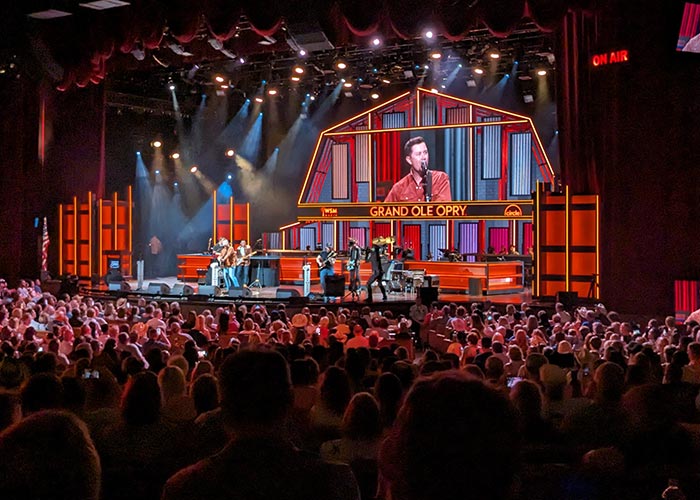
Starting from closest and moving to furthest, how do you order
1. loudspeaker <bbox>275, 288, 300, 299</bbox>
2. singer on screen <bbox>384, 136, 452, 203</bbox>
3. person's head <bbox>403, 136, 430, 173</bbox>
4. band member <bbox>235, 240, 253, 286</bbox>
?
loudspeaker <bbox>275, 288, 300, 299</bbox>, band member <bbox>235, 240, 253, 286</bbox>, singer on screen <bbox>384, 136, 452, 203</bbox>, person's head <bbox>403, 136, 430, 173</bbox>

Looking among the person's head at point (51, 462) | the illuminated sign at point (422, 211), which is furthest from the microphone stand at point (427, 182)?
the person's head at point (51, 462)

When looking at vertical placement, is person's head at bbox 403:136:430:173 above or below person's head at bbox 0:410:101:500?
above

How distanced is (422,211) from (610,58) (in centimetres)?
1151

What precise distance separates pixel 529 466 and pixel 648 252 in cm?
1151

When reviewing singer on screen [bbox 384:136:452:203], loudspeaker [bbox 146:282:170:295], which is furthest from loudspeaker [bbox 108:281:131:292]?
Answer: singer on screen [bbox 384:136:452:203]

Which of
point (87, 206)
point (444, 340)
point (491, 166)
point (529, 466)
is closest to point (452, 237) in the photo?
point (491, 166)

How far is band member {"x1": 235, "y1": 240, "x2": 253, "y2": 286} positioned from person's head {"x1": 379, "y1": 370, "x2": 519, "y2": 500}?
18.8 meters

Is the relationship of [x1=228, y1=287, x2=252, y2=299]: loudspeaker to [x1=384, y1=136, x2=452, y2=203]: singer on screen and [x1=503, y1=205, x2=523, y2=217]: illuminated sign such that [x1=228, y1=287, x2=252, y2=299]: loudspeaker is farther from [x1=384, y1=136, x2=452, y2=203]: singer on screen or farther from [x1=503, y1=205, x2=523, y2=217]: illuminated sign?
[x1=503, y1=205, x2=523, y2=217]: illuminated sign

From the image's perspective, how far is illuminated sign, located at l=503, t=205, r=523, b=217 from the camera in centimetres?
2395

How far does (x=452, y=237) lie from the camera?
25406 mm

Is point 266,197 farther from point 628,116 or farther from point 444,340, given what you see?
point 444,340

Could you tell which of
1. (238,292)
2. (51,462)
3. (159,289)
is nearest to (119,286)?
(159,289)

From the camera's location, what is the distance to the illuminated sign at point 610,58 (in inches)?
559

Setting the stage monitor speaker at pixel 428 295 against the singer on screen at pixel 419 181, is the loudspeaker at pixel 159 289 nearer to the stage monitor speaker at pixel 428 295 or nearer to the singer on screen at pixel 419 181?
the stage monitor speaker at pixel 428 295
